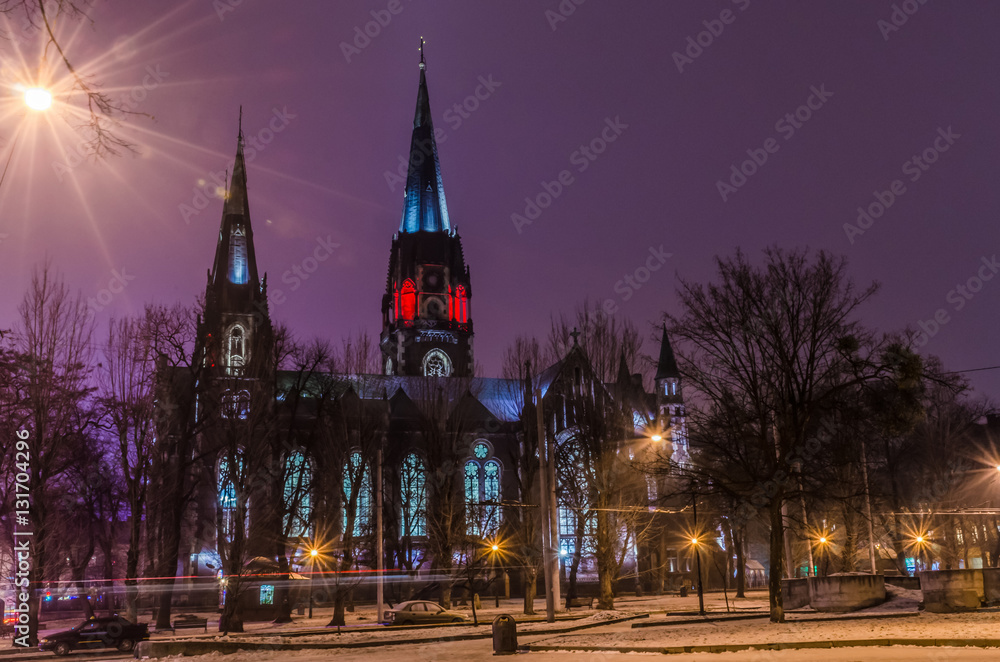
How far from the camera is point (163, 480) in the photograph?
41094 millimetres

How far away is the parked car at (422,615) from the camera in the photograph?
3241 cm

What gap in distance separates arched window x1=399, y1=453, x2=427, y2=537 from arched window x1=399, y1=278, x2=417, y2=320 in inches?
827

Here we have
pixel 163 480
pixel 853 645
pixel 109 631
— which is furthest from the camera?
pixel 163 480

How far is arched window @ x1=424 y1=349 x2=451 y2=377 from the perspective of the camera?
3462 inches

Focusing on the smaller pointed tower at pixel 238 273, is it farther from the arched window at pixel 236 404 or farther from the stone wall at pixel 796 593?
the stone wall at pixel 796 593

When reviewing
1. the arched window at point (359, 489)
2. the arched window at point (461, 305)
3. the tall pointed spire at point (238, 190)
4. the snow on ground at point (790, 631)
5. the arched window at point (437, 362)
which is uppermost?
the tall pointed spire at point (238, 190)

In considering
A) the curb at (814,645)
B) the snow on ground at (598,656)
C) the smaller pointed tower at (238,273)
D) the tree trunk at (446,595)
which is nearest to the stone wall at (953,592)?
the curb at (814,645)

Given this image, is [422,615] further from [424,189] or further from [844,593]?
[424,189]

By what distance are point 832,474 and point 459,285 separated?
6683cm

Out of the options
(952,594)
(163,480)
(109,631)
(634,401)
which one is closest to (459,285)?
(634,401)

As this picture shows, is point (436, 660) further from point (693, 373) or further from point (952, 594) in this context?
point (952, 594)

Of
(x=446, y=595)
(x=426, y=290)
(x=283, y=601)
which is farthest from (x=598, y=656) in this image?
(x=426, y=290)

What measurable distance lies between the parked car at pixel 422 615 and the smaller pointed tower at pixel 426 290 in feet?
173

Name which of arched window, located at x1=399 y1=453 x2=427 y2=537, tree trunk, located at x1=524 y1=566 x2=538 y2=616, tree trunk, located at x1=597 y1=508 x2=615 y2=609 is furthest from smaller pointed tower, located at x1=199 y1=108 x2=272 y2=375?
tree trunk, located at x1=597 y1=508 x2=615 y2=609
